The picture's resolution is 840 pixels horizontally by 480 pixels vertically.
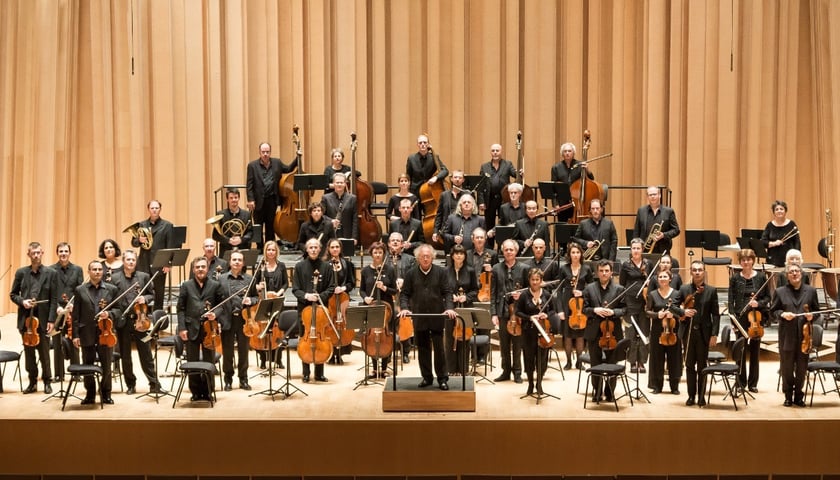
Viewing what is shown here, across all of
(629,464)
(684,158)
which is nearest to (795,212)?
(684,158)

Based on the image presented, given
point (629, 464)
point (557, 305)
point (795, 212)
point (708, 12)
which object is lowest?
point (629, 464)

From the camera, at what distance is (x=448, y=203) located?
10.6 metres

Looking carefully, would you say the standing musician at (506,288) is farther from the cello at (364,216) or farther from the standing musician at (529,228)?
the cello at (364,216)

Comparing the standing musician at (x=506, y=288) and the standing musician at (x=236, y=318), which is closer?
the standing musician at (x=236, y=318)

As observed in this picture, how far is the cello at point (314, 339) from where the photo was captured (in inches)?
350

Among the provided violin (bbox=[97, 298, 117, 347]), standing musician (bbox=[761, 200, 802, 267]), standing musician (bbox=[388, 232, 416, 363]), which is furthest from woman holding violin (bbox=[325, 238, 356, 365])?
standing musician (bbox=[761, 200, 802, 267])

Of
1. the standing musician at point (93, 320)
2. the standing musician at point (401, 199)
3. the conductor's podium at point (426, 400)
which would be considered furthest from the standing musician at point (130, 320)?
the standing musician at point (401, 199)

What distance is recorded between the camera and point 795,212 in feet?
40.9

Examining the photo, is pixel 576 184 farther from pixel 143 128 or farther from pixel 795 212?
pixel 143 128

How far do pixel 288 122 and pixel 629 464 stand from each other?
6.95 meters

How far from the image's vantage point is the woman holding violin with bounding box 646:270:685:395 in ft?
27.7

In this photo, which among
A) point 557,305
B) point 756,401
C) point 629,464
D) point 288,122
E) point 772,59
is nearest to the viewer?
point 629,464

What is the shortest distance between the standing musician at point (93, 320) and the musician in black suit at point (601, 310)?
3441 mm

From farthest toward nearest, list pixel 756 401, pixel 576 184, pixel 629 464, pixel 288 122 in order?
pixel 288 122
pixel 576 184
pixel 756 401
pixel 629 464
